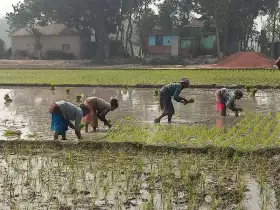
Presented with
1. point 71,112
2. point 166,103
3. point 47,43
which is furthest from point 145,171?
point 47,43

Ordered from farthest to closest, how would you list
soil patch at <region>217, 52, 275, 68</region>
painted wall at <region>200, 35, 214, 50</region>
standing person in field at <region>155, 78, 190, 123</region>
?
1. painted wall at <region>200, 35, 214, 50</region>
2. soil patch at <region>217, 52, 275, 68</region>
3. standing person in field at <region>155, 78, 190, 123</region>

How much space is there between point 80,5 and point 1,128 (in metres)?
36.7

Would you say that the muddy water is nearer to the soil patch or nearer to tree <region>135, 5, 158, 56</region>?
the soil patch

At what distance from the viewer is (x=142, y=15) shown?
49.5 meters

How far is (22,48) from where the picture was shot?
170 feet

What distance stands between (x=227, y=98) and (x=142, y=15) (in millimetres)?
39134

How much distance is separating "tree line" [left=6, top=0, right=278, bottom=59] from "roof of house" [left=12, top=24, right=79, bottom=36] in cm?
75

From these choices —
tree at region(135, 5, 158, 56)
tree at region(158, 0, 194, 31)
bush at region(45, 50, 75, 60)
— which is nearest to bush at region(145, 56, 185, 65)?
tree at region(135, 5, 158, 56)

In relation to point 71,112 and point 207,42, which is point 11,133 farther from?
point 207,42

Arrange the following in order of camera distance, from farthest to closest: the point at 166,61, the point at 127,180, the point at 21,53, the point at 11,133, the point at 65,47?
the point at 21,53
the point at 65,47
the point at 166,61
the point at 11,133
the point at 127,180

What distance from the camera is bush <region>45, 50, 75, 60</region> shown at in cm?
4962

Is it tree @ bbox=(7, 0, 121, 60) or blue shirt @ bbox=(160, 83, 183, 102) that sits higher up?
tree @ bbox=(7, 0, 121, 60)

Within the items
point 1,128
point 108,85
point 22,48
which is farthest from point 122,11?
point 1,128

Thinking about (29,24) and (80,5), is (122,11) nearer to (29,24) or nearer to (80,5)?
(80,5)
